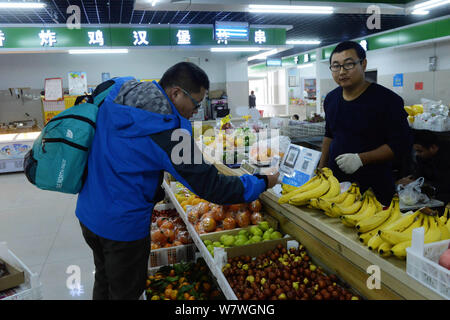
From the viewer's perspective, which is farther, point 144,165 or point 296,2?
point 296,2

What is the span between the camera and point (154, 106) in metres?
1.66

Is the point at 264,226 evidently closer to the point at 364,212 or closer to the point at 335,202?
the point at 335,202

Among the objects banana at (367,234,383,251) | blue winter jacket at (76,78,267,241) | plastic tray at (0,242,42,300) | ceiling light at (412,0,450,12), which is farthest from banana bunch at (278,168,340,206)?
ceiling light at (412,0,450,12)

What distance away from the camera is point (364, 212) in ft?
5.81

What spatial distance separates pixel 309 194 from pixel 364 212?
1.12ft

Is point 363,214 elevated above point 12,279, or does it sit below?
above

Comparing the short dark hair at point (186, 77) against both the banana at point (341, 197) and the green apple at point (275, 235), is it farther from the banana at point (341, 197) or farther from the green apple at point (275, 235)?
the green apple at point (275, 235)

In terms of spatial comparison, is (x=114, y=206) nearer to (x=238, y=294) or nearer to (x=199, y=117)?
(x=238, y=294)

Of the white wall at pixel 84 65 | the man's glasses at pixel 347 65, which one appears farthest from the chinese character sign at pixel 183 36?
the man's glasses at pixel 347 65

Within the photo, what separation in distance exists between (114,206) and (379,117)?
1.84 m

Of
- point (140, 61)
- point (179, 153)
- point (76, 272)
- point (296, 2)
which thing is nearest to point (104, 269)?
point (179, 153)

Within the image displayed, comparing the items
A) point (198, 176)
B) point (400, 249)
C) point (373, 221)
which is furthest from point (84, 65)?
point (400, 249)

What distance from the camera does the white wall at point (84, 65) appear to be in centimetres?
1134
